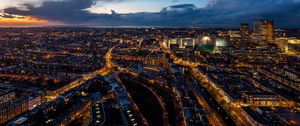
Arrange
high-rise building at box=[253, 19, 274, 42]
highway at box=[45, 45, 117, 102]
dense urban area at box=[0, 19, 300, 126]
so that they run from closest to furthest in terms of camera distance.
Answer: dense urban area at box=[0, 19, 300, 126], highway at box=[45, 45, 117, 102], high-rise building at box=[253, 19, 274, 42]

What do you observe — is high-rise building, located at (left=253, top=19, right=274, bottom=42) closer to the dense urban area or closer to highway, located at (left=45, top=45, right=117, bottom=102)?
the dense urban area

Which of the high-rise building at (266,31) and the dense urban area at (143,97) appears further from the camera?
the high-rise building at (266,31)

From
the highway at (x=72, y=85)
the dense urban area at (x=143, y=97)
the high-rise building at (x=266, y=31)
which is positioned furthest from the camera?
the high-rise building at (x=266, y=31)

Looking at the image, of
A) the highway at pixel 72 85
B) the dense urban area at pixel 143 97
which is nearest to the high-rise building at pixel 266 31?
the dense urban area at pixel 143 97

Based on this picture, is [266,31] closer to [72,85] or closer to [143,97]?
[143,97]

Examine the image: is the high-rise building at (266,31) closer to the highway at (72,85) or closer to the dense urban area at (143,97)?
the dense urban area at (143,97)

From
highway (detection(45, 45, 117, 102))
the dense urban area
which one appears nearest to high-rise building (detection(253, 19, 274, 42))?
Answer: the dense urban area

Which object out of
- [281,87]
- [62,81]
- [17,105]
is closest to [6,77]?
[62,81]

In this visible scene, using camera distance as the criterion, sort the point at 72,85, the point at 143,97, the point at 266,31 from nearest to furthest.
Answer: the point at 143,97 < the point at 72,85 < the point at 266,31

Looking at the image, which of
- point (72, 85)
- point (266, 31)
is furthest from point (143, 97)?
point (266, 31)

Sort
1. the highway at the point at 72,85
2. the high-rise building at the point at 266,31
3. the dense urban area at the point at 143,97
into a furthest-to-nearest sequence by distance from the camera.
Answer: the high-rise building at the point at 266,31 → the highway at the point at 72,85 → the dense urban area at the point at 143,97

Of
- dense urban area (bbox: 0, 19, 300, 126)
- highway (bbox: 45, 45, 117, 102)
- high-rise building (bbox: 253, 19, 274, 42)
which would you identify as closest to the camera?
dense urban area (bbox: 0, 19, 300, 126)

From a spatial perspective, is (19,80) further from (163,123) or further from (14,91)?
(163,123)
